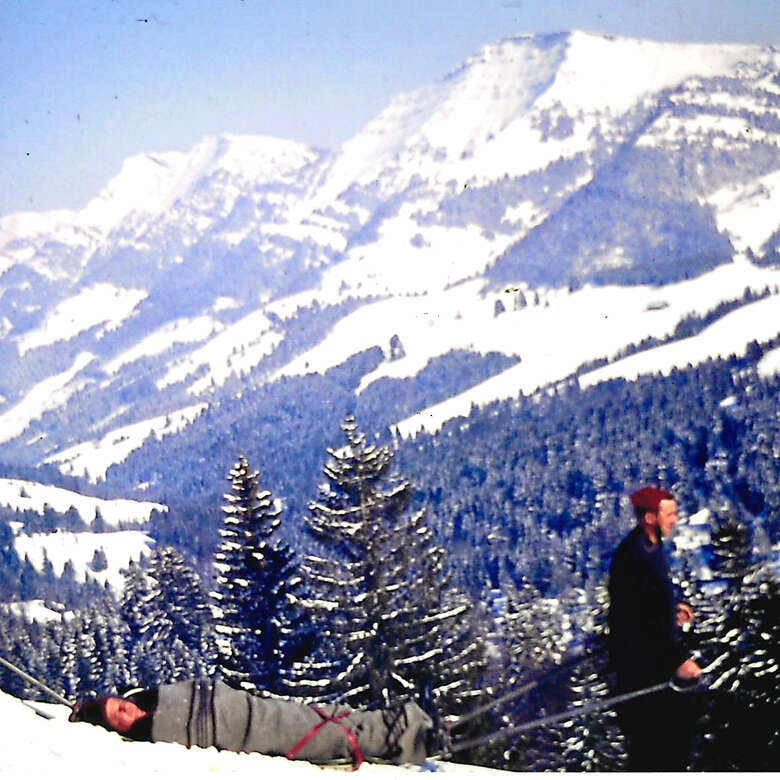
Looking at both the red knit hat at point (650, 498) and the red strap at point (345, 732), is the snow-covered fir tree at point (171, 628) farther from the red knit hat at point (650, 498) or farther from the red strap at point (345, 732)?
the red knit hat at point (650, 498)

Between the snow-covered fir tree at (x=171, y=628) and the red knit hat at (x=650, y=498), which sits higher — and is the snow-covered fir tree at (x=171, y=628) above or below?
below

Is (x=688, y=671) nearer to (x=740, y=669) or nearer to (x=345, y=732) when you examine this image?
(x=345, y=732)

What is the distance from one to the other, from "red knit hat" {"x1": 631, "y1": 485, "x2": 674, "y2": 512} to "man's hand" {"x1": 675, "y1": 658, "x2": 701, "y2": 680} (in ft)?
4.21

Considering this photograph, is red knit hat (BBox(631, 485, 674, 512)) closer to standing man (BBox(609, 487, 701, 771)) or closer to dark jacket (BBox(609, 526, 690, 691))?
standing man (BBox(609, 487, 701, 771))

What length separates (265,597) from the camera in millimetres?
25156

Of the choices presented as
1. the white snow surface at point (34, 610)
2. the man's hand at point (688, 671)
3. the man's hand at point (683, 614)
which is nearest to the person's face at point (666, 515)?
the man's hand at point (683, 614)

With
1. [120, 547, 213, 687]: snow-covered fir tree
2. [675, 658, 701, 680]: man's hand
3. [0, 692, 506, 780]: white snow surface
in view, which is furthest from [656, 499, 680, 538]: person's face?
[120, 547, 213, 687]: snow-covered fir tree

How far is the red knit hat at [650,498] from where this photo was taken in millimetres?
8609

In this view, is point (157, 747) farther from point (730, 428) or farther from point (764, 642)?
point (730, 428)

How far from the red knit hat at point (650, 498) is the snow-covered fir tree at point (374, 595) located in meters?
14.7

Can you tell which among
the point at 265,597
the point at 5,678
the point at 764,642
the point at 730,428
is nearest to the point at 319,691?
the point at 265,597

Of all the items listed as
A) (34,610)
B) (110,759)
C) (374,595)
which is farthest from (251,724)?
(34,610)

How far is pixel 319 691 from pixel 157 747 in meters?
15.8

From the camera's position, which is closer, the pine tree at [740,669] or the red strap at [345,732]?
the red strap at [345,732]
